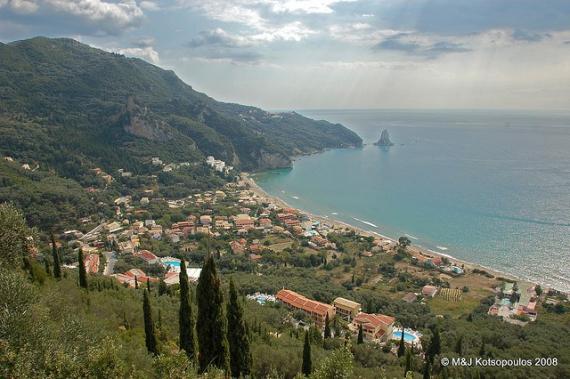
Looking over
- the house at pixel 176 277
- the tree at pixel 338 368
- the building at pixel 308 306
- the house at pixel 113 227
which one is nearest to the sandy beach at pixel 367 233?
the building at pixel 308 306

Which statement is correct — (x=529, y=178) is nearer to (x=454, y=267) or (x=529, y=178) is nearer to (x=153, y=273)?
(x=454, y=267)

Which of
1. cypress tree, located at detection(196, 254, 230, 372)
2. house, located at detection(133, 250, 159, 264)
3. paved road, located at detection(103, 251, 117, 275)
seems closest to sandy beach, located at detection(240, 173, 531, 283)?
house, located at detection(133, 250, 159, 264)

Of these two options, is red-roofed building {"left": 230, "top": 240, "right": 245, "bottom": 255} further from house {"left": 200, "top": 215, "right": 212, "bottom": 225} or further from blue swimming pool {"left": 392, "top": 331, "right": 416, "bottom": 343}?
blue swimming pool {"left": 392, "top": 331, "right": 416, "bottom": 343}

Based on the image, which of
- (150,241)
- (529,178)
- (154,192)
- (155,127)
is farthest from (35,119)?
(529,178)

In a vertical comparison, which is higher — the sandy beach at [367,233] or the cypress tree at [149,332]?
the cypress tree at [149,332]

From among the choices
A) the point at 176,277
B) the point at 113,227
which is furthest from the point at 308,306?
the point at 113,227

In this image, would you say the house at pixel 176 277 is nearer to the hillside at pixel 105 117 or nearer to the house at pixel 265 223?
the house at pixel 265 223
